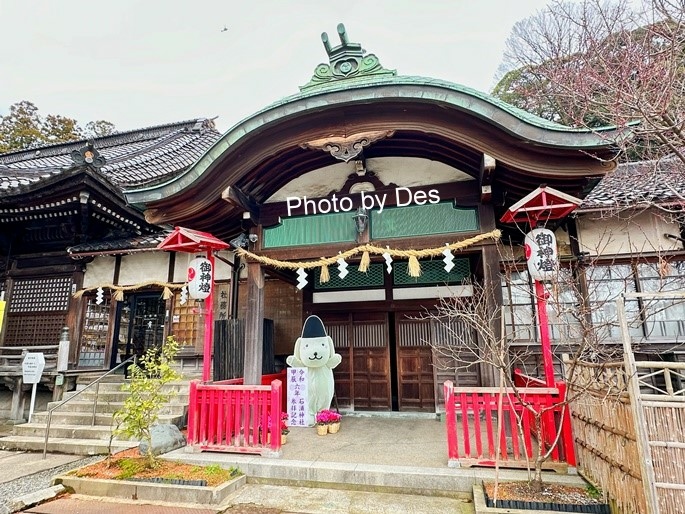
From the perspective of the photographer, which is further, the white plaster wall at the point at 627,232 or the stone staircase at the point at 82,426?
the white plaster wall at the point at 627,232

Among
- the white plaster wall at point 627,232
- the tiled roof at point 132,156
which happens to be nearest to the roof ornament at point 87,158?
the tiled roof at point 132,156

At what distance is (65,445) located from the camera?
675 centimetres

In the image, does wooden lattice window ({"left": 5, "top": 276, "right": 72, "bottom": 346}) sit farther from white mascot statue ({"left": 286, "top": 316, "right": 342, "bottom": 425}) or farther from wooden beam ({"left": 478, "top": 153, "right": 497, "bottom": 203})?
wooden beam ({"left": 478, "top": 153, "right": 497, "bottom": 203})

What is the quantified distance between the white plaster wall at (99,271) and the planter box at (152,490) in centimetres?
621

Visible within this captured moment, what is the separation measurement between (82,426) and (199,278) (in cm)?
408

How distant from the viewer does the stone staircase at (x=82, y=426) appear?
669 cm

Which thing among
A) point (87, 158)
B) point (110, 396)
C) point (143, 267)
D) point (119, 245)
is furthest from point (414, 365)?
point (87, 158)

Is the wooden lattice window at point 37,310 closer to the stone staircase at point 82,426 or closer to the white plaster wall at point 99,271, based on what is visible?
the white plaster wall at point 99,271

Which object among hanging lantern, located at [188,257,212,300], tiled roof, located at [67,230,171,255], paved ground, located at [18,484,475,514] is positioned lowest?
paved ground, located at [18,484,475,514]

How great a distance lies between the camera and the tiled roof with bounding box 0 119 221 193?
Answer: 35.3 feet

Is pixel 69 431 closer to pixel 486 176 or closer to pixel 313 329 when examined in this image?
pixel 313 329

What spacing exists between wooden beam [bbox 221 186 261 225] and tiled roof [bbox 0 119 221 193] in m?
5.96

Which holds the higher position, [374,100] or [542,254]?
[374,100]

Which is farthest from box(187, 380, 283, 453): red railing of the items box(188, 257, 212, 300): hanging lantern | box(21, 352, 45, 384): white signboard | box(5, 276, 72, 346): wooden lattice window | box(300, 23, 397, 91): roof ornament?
box(5, 276, 72, 346): wooden lattice window
